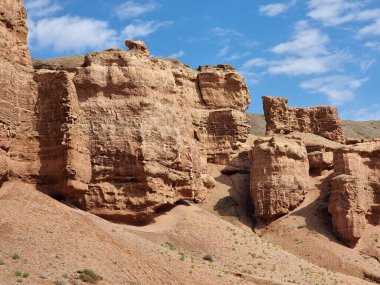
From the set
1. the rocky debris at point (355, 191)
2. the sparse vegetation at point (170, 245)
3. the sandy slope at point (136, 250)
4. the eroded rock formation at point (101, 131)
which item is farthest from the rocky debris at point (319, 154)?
the sparse vegetation at point (170, 245)

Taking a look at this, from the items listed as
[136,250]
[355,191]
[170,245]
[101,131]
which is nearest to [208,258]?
[170,245]

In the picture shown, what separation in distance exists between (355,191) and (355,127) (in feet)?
261

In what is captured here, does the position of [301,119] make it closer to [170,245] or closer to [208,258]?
[208,258]

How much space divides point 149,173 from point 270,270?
8010 millimetres

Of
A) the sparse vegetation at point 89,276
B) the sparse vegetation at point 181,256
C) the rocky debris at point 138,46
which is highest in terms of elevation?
the rocky debris at point 138,46

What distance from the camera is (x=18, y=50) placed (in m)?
36.8

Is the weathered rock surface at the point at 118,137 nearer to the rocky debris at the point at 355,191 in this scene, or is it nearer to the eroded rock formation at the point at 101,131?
the eroded rock formation at the point at 101,131

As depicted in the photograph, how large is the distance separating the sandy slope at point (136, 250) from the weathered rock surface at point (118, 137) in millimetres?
1673

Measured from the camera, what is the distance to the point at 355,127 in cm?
12562

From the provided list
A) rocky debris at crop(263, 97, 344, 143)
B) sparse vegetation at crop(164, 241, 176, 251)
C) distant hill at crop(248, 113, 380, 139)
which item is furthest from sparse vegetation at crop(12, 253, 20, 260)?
distant hill at crop(248, 113, 380, 139)

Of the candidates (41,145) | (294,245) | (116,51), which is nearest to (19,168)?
(41,145)

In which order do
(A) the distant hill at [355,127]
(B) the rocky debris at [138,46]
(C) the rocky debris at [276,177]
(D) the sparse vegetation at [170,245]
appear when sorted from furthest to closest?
(A) the distant hill at [355,127]
(C) the rocky debris at [276,177]
(B) the rocky debris at [138,46]
(D) the sparse vegetation at [170,245]

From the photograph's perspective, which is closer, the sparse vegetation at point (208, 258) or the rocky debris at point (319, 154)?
the sparse vegetation at point (208, 258)

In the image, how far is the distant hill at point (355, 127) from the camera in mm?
115488
